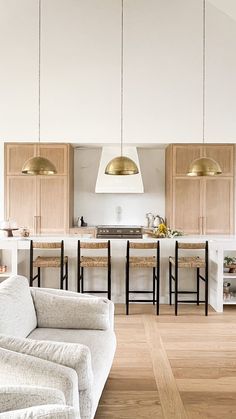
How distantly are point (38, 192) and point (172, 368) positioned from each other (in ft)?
13.9

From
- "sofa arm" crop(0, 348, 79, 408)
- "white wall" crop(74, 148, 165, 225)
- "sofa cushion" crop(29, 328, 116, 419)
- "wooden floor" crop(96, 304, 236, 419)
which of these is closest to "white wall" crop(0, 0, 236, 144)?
"white wall" crop(74, 148, 165, 225)

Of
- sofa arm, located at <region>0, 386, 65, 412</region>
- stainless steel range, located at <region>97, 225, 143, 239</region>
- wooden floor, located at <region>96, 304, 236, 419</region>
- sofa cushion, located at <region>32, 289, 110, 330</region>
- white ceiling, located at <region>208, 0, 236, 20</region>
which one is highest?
white ceiling, located at <region>208, 0, 236, 20</region>

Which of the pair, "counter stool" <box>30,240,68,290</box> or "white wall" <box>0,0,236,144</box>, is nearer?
"counter stool" <box>30,240,68,290</box>

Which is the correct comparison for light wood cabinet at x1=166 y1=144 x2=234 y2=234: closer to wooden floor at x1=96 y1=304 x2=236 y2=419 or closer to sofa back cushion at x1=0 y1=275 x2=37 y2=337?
wooden floor at x1=96 y1=304 x2=236 y2=419

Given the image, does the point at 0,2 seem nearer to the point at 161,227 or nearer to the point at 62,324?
the point at 161,227

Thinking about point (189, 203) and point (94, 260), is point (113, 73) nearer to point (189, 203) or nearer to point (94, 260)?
point (189, 203)

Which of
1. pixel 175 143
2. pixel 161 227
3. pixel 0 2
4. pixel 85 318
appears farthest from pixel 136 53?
pixel 85 318

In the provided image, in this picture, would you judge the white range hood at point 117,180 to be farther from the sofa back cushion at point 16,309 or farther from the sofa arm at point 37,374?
the sofa arm at point 37,374

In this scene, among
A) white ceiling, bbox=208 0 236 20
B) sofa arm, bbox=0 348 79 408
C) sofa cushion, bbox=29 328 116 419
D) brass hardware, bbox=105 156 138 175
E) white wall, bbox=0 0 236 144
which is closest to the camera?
sofa arm, bbox=0 348 79 408

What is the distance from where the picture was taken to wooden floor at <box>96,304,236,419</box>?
2.71m

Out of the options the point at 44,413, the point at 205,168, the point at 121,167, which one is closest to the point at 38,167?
the point at 121,167

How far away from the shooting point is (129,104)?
6.77 m

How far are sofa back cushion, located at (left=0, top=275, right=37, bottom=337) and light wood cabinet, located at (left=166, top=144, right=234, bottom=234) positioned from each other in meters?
4.23

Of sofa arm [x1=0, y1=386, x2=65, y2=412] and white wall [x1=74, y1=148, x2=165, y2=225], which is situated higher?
white wall [x1=74, y1=148, x2=165, y2=225]
